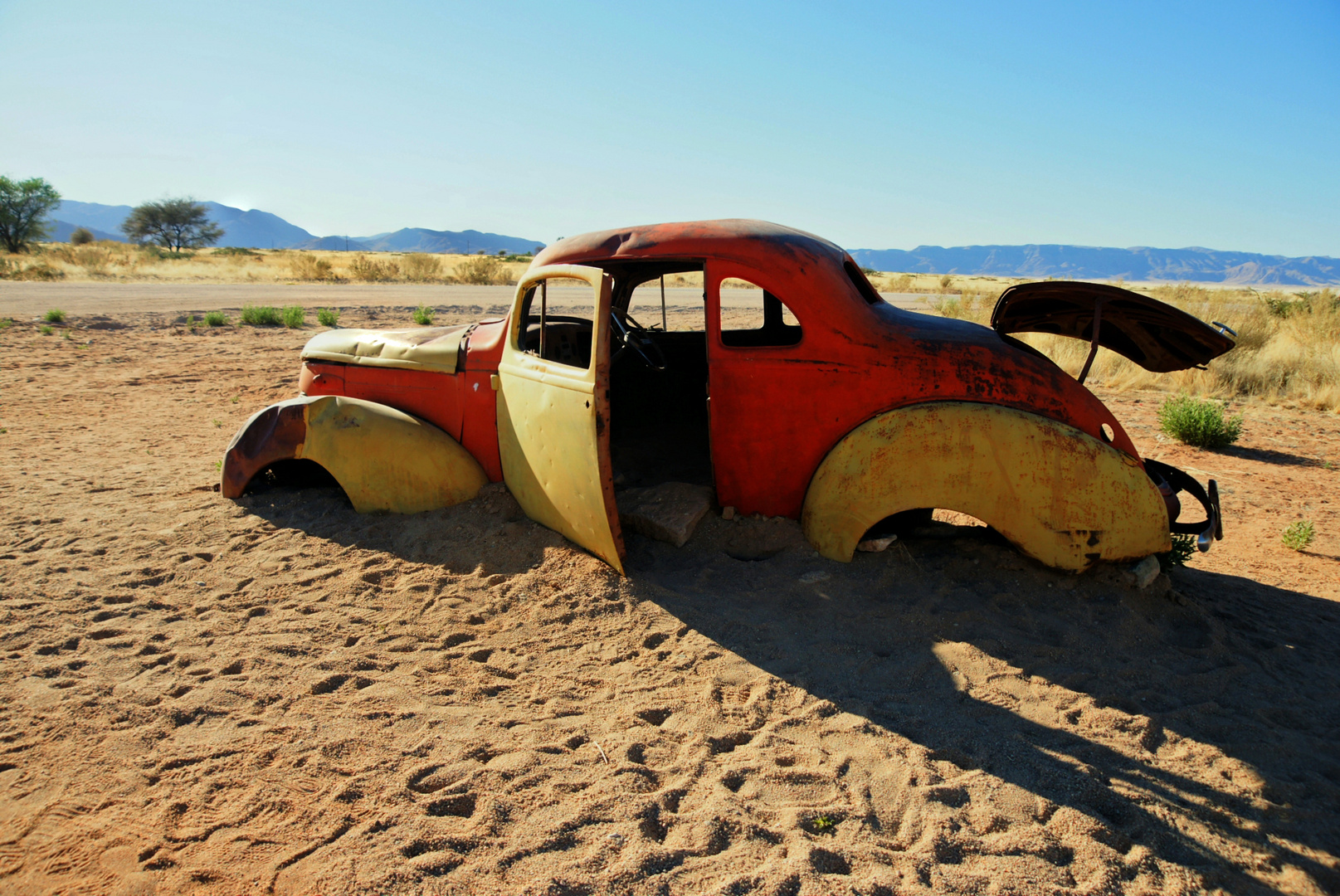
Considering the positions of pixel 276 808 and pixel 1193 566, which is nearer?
pixel 276 808

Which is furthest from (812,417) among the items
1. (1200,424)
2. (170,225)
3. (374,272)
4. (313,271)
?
(170,225)

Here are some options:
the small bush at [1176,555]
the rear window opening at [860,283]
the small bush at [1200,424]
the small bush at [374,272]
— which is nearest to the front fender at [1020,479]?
the small bush at [1176,555]

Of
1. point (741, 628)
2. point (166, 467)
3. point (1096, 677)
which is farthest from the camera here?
point (166, 467)

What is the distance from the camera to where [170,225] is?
193ft

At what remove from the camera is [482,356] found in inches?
176

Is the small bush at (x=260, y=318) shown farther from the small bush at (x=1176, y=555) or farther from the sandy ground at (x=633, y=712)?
the small bush at (x=1176, y=555)

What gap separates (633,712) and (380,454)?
2.47 meters

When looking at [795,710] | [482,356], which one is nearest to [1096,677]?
[795,710]

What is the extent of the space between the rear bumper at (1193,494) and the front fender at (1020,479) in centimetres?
15

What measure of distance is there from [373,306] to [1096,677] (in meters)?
18.2

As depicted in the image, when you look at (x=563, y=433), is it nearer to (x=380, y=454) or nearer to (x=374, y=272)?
(x=380, y=454)

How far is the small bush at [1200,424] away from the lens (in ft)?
23.9

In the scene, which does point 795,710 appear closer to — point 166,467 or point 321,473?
point 321,473

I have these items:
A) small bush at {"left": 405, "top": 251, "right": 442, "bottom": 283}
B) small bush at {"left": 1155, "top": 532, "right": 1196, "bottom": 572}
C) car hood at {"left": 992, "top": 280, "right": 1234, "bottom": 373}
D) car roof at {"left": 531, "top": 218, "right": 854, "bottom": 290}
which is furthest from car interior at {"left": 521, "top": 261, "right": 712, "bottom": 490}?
small bush at {"left": 405, "top": 251, "right": 442, "bottom": 283}
